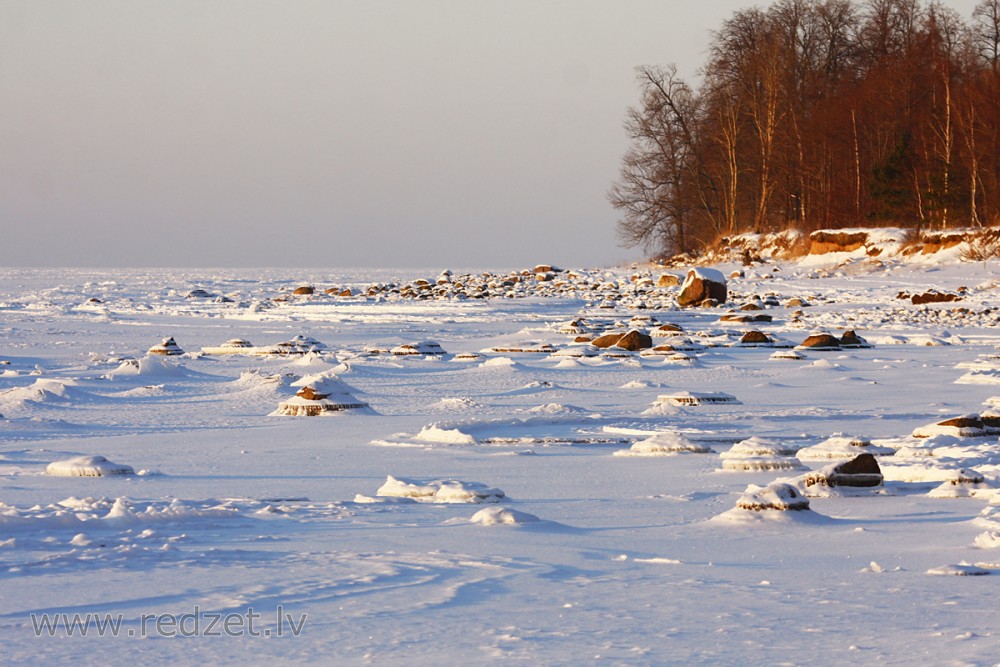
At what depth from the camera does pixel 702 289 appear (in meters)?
30.9

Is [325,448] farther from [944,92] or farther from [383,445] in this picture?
[944,92]

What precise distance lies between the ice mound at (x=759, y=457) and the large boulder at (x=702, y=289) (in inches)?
871

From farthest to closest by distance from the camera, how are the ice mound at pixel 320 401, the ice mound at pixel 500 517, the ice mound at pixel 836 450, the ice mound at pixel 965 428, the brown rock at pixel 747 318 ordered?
1. the brown rock at pixel 747 318
2. the ice mound at pixel 320 401
3. the ice mound at pixel 965 428
4. the ice mound at pixel 836 450
5. the ice mound at pixel 500 517

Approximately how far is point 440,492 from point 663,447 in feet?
8.81

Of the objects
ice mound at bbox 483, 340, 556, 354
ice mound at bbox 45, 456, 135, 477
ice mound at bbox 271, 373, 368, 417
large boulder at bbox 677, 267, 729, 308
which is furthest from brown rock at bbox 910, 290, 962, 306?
ice mound at bbox 45, 456, 135, 477

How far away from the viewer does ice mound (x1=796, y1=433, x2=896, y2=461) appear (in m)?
8.74

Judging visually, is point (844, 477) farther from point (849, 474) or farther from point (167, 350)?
point (167, 350)

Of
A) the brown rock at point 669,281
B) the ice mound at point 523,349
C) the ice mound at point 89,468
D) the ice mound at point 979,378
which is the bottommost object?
the ice mound at point 979,378

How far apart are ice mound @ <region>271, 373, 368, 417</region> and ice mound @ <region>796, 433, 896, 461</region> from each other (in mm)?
4521

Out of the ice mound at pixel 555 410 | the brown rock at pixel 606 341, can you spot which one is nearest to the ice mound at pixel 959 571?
the ice mound at pixel 555 410

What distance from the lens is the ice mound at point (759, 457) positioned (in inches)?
331

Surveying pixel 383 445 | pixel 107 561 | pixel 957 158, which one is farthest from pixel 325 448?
pixel 957 158

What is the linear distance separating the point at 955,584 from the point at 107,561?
10.4 feet

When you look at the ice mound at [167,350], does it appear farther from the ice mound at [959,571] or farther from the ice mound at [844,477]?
the ice mound at [959,571]
